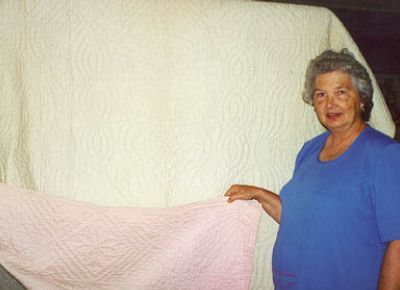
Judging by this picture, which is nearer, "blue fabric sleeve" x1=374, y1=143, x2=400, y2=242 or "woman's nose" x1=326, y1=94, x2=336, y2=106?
"blue fabric sleeve" x1=374, y1=143, x2=400, y2=242

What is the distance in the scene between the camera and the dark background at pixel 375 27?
Result: 2.26 m

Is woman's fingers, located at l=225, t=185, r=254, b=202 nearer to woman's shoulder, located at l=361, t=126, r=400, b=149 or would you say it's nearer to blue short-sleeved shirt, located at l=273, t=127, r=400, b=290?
blue short-sleeved shirt, located at l=273, t=127, r=400, b=290

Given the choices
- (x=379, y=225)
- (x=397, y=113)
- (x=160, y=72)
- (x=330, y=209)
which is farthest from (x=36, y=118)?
(x=397, y=113)

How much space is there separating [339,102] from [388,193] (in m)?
0.31

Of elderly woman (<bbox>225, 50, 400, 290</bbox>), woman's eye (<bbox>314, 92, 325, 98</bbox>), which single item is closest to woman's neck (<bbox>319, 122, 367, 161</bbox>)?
elderly woman (<bbox>225, 50, 400, 290</bbox>)

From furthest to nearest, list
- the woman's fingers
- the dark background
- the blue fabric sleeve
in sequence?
the dark background < the woman's fingers < the blue fabric sleeve

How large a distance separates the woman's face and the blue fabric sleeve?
16 cm

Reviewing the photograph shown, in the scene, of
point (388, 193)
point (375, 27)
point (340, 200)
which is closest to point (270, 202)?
point (340, 200)

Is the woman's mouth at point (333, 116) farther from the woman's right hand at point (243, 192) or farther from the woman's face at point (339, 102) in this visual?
the woman's right hand at point (243, 192)

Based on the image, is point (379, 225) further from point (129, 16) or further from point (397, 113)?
point (397, 113)

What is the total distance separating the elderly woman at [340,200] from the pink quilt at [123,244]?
0.12 metres

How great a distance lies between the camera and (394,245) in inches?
35.4

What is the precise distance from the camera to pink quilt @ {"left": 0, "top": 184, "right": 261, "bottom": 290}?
103 cm

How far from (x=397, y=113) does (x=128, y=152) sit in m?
2.36
